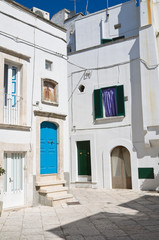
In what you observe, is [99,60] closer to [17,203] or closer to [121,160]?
[121,160]

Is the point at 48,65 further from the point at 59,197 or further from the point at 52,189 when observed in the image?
the point at 59,197

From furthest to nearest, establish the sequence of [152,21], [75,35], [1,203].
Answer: [75,35], [152,21], [1,203]

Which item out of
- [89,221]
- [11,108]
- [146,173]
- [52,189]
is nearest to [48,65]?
[11,108]

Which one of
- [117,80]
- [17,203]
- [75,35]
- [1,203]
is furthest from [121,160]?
[75,35]

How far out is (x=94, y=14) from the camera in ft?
58.6

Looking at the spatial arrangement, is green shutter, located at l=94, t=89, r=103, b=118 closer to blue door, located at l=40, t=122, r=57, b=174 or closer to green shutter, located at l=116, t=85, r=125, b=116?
green shutter, located at l=116, t=85, r=125, b=116

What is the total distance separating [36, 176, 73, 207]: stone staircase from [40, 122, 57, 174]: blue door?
Result: 38cm


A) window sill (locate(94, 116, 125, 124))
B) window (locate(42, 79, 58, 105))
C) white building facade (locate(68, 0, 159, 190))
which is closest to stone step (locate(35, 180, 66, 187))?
window (locate(42, 79, 58, 105))

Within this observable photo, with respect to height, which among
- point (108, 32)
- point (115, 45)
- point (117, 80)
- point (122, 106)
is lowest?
point (122, 106)

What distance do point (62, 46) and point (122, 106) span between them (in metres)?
4.34

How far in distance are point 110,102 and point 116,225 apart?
8065 millimetres

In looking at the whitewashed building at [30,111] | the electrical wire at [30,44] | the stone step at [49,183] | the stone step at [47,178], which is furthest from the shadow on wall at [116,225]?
the electrical wire at [30,44]

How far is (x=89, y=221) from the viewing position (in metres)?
7.06

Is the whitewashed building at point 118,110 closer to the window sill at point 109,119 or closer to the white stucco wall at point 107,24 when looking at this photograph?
the window sill at point 109,119
